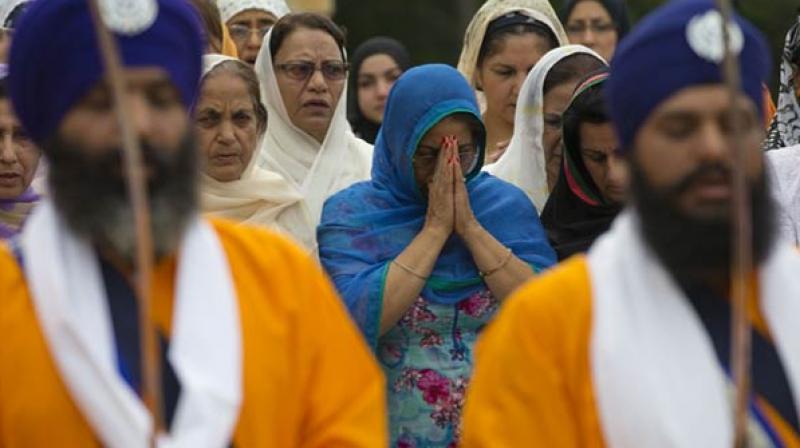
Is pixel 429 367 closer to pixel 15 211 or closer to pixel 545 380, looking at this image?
pixel 15 211

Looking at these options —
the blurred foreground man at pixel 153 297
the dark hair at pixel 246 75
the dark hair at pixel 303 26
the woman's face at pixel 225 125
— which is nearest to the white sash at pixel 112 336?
the blurred foreground man at pixel 153 297

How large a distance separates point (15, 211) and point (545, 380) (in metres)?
2.78

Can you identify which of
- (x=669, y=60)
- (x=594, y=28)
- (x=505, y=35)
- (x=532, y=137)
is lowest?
(x=594, y=28)

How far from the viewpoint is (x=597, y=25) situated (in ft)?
33.5

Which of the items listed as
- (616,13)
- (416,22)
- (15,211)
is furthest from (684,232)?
(416,22)

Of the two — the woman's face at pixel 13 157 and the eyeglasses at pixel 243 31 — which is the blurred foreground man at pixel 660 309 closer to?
the woman's face at pixel 13 157

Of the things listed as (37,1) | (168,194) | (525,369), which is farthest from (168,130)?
(525,369)

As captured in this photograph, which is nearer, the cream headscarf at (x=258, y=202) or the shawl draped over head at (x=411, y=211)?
the shawl draped over head at (x=411, y=211)

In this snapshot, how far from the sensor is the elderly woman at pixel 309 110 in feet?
27.3

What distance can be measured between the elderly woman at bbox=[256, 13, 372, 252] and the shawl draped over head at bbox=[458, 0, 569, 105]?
731mm

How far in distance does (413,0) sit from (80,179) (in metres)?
24.4

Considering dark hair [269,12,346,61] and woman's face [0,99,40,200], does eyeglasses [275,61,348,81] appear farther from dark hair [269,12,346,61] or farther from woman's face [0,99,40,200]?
woman's face [0,99,40,200]

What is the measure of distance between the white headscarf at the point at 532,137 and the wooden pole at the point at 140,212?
3391mm

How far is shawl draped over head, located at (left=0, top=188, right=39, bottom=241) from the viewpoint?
6.97 meters
